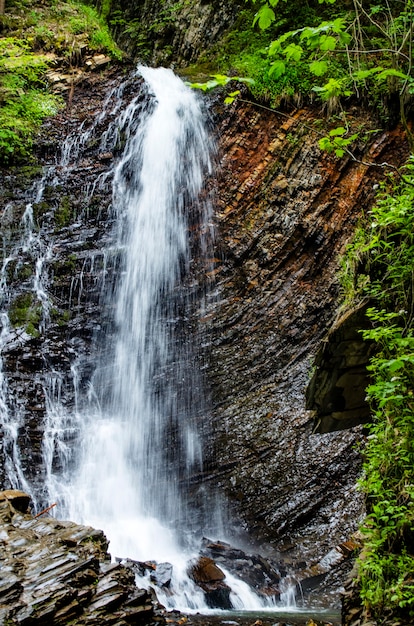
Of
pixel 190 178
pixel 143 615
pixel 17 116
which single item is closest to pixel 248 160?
pixel 190 178

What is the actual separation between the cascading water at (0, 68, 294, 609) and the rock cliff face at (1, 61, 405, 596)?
6.4 inches

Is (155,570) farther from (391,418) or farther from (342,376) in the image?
(391,418)

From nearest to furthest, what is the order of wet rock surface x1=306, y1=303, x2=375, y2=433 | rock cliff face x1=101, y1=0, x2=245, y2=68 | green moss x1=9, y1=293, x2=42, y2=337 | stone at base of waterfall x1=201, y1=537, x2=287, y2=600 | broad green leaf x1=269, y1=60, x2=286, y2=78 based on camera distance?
1. broad green leaf x1=269, y1=60, x2=286, y2=78
2. wet rock surface x1=306, y1=303, x2=375, y2=433
3. stone at base of waterfall x1=201, y1=537, x2=287, y2=600
4. green moss x1=9, y1=293, x2=42, y2=337
5. rock cliff face x1=101, y1=0, x2=245, y2=68

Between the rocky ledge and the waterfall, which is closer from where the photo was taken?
the rocky ledge

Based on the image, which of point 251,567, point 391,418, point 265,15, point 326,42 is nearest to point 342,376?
point 391,418

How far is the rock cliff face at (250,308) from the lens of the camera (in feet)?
25.2

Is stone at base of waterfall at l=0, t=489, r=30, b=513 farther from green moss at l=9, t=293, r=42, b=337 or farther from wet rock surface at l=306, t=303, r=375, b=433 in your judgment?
green moss at l=9, t=293, r=42, b=337

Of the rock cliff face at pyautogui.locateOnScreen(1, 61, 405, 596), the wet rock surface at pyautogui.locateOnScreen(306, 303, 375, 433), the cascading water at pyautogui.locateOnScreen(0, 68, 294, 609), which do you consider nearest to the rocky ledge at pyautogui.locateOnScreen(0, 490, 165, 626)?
the cascading water at pyautogui.locateOnScreen(0, 68, 294, 609)

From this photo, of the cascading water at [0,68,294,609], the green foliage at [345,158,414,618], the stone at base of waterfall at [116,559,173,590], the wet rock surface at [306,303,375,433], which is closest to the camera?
the green foliage at [345,158,414,618]

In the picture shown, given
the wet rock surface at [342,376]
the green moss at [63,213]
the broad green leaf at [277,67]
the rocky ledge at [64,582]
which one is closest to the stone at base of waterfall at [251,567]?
the rocky ledge at [64,582]

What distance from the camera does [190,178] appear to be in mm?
10633

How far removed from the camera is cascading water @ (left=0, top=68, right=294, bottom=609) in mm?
7594

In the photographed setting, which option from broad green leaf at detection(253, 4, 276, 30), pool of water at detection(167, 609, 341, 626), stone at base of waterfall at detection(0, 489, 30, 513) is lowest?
pool of water at detection(167, 609, 341, 626)

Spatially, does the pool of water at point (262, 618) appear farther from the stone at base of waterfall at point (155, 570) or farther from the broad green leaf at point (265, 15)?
the broad green leaf at point (265, 15)
